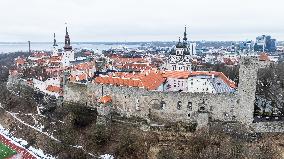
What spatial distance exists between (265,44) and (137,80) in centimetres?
13832

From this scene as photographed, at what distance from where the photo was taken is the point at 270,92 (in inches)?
2117

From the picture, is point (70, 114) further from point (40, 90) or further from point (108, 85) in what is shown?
point (40, 90)

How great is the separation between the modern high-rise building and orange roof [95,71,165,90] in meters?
131

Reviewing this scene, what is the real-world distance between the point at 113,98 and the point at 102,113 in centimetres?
247

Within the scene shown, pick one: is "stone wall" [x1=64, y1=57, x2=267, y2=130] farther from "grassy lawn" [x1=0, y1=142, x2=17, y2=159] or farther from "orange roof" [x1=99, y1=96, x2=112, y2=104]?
"grassy lawn" [x1=0, y1=142, x2=17, y2=159]

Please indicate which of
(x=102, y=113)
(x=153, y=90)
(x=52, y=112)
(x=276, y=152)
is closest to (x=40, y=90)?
(x=52, y=112)

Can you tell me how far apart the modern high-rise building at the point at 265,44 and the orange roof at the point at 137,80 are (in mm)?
131088

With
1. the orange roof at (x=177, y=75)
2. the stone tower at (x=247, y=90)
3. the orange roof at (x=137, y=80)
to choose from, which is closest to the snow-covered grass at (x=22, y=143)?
the orange roof at (x=137, y=80)

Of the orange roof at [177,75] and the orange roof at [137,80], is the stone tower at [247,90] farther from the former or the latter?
the orange roof at [137,80]

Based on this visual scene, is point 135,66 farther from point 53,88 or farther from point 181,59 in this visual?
point 53,88

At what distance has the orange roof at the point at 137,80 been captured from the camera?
49.6 meters

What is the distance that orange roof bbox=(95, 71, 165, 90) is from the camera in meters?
49.6

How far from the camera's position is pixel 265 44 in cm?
17712

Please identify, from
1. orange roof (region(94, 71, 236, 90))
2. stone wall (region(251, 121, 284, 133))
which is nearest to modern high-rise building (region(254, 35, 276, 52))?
orange roof (region(94, 71, 236, 90))
